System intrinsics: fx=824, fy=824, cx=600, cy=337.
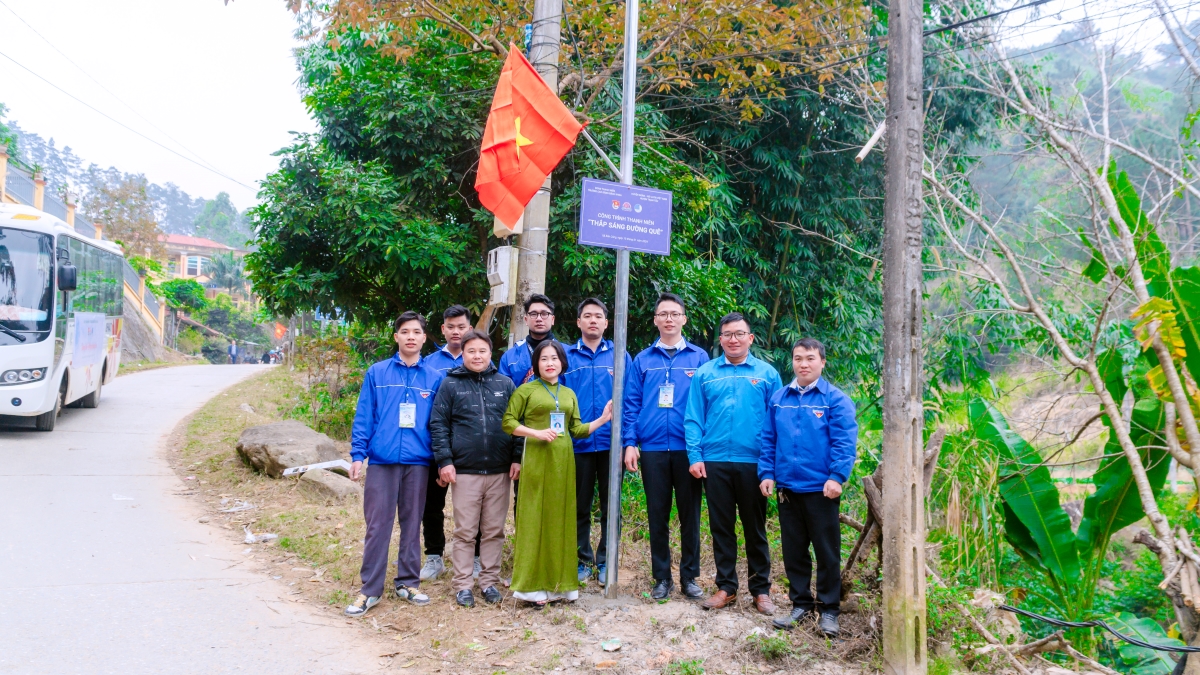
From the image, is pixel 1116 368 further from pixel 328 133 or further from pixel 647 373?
pixel 328 133

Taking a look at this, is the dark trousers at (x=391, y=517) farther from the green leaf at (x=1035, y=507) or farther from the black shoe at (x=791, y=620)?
the green leaf at (x=1035, y=507)

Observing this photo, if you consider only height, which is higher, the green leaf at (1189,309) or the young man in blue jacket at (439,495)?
the green leaf at (1189,309)

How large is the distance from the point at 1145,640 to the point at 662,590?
380 cm

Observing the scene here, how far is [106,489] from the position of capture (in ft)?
27.3

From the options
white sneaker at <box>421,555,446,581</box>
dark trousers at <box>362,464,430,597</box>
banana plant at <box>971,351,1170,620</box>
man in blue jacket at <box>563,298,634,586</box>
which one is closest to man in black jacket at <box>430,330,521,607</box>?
dark trousers at <box>362,464,430,597</box>

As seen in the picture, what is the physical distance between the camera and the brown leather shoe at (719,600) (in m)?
5.17

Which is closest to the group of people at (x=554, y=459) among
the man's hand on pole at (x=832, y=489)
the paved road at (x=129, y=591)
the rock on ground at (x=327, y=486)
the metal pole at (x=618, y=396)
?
the metal pole at (x=618, y=396)

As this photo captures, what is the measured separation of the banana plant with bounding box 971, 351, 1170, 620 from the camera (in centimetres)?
661

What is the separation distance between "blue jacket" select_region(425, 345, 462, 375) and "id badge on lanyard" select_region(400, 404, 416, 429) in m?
0.38

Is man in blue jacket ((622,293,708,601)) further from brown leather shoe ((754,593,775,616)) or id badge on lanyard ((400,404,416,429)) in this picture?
id badge on lanyard ((400,404,416,429))

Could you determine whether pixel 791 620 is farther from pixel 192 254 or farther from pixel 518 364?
pixel 192 254

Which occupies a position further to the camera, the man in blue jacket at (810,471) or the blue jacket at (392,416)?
the blue jacket at (392,416)

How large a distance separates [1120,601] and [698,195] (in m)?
7.89

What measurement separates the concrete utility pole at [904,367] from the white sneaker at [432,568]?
2988mm
